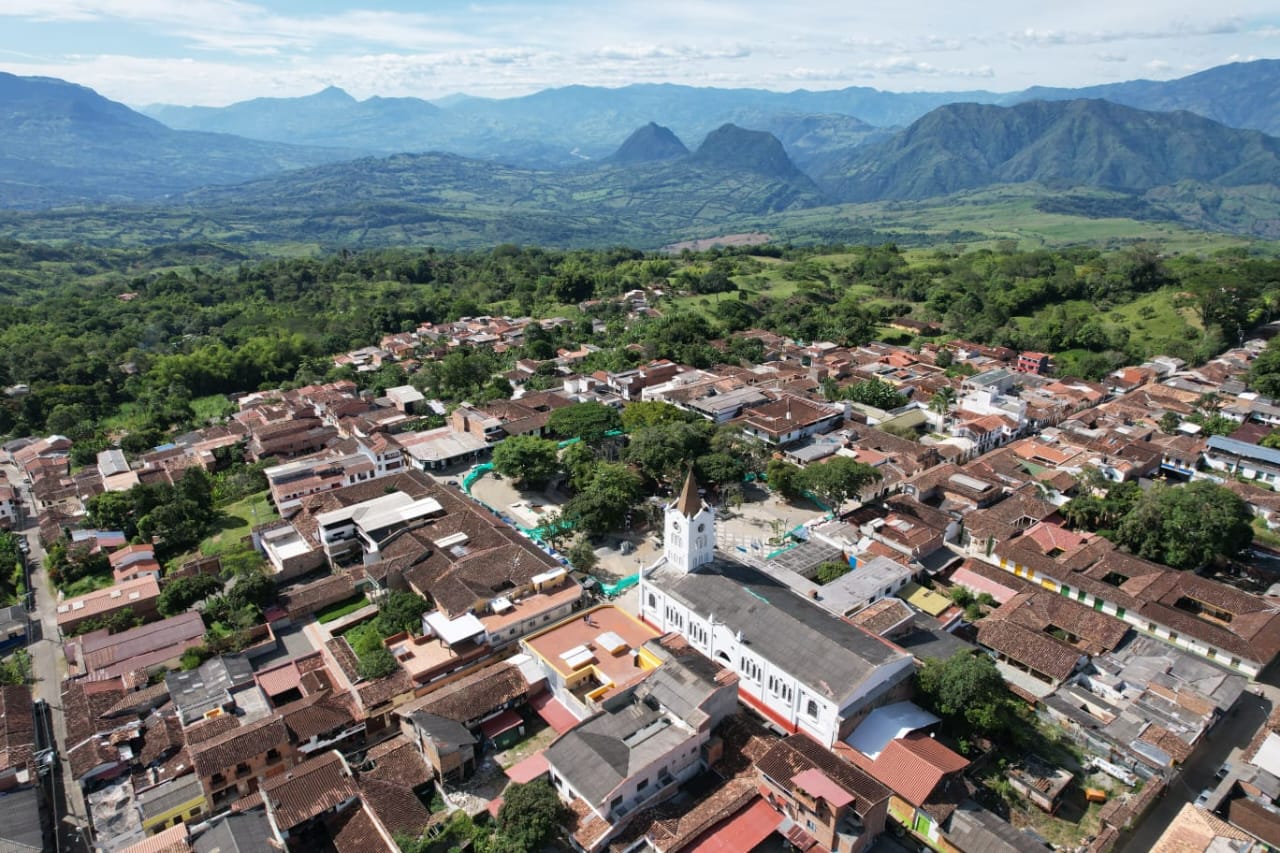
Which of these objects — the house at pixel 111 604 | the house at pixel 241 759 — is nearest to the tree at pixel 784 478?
the house at pixel 241 759

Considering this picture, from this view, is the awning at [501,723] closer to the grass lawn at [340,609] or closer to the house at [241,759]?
the house at [241,759]

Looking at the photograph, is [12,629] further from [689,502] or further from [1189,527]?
[1189,527]

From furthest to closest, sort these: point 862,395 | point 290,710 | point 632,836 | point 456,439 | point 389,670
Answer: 1. point 862,395
2. point 456,439
3. point 389,670
4. point 290,710
5. point 632,836

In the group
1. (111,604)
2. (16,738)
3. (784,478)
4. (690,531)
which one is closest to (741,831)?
(690,531)

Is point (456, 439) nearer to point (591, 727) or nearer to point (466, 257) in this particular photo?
point (591, 727)

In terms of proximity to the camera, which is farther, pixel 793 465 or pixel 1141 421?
pixel 1141 421

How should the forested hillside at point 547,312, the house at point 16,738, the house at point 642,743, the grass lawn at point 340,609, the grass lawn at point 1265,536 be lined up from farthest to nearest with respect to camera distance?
the forested hillside at point 547,312
the grass lawn at point 1265,536
the grass lawn at point 340,609
the house at point 16,738
the house at point 642,743

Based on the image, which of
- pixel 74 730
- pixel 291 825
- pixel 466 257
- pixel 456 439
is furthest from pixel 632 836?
pixel 466 257
